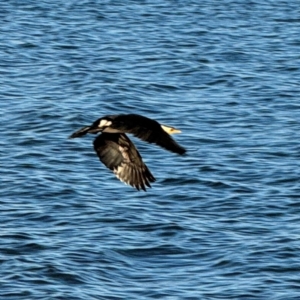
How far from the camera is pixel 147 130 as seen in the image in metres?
7.91

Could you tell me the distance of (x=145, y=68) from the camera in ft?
60.7

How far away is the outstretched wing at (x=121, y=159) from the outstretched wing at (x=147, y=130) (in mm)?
911

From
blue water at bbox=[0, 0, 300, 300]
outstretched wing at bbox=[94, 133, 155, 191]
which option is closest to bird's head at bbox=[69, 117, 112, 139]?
outstretched wing at bbox=[94, 133, 155, 191]

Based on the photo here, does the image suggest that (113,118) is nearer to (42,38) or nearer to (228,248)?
(228,248)

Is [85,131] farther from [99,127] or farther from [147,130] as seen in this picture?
[147,130]

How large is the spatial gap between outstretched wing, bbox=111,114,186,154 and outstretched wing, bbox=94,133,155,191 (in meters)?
0.91

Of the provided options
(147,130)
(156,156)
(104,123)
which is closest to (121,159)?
(104,123)

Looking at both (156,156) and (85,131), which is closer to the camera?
(85,131)

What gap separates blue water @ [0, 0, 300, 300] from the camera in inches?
411

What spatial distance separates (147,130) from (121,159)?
3.69 feet

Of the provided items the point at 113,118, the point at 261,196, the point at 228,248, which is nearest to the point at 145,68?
the point at 261,196

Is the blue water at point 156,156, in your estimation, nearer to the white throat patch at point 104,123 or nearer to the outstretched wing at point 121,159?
the outstretched wing at point 121,159

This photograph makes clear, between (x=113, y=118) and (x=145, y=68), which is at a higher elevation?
(x=113, y=118)

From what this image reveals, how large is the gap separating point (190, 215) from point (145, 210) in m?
0.49
